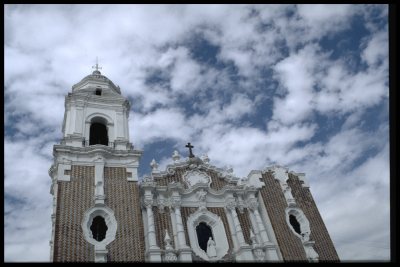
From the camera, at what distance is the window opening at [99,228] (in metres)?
18.6

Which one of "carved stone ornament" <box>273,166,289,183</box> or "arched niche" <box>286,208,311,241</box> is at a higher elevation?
"carved stone ornament" <box>273,166,289,183</box>

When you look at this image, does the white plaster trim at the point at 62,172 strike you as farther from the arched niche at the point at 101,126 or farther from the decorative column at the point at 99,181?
the arched niche at the point at 101,126

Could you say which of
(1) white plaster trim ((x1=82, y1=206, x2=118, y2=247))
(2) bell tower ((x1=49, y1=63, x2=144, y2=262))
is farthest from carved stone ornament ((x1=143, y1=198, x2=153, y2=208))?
(1) white plaster trim ((x1=82, y1=206, x2=118, y2=247))

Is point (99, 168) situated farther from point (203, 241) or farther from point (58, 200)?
point (203, 241)

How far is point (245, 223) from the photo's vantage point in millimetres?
21938

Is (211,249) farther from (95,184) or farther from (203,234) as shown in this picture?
(95,184)

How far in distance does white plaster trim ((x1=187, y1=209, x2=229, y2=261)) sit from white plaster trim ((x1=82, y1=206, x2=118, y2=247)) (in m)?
4.22

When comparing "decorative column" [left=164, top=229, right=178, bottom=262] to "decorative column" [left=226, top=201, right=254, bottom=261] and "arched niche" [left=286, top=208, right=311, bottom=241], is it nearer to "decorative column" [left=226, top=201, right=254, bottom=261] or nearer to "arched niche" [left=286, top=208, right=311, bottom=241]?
"decorative column" [left=226, top=201, right=254, bottom=261]

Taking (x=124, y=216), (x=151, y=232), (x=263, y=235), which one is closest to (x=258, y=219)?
(x=263, y=235)

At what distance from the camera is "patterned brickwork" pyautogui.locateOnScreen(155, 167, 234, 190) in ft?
74.8

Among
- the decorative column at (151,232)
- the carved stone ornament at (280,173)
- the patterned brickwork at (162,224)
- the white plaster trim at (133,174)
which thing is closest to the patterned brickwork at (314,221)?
the carved stone ornament at (280,173)

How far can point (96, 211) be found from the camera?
19031 millimetres

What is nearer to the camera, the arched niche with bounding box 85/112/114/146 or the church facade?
the church facade

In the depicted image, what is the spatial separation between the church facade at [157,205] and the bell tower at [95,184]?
49 millimetres
